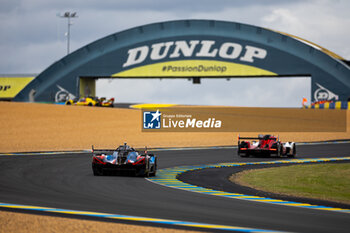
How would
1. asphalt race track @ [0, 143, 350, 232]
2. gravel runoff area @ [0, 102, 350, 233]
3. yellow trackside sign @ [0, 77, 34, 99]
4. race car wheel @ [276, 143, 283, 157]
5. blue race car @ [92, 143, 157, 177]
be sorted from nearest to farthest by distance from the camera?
asphalt race track @ [0, 143, 350, 232] → blue race car @ [92, 143, 157, 177] → race car wheel @ [276, 143, 283, 157] → gravel runoff area @ [0, 102, 350, 233] → yellow trackside sign @ [0, 77, 34, 99]

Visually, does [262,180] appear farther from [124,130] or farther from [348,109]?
[348,109]

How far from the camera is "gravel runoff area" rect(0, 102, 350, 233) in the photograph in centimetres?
4119

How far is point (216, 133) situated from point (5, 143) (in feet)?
59.0

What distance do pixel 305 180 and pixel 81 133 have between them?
27.8 m

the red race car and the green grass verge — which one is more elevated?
the red race car

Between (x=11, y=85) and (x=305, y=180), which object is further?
(x=11, y=85)

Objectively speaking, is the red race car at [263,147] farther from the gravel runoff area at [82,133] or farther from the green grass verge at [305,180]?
the gravel runoff area at [82,133]

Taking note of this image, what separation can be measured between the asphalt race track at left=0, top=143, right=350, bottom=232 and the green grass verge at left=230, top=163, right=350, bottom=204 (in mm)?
3189

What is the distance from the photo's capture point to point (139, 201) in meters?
15.7

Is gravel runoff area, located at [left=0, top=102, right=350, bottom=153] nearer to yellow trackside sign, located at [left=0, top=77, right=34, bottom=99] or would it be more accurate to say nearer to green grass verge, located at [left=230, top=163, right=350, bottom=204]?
green grass verge, located at [left=230, top=163, right=350, bottom=204]

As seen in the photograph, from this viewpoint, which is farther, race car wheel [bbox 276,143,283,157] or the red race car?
race car wheel [bbox 276,143,283,157]

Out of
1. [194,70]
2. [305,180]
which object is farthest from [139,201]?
[194,70]

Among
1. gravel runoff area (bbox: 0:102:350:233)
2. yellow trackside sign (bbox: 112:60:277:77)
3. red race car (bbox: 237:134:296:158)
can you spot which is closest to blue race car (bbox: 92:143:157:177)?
red race car (bbox: 237:134:296:158)

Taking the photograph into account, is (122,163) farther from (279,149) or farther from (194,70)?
(194,70)
